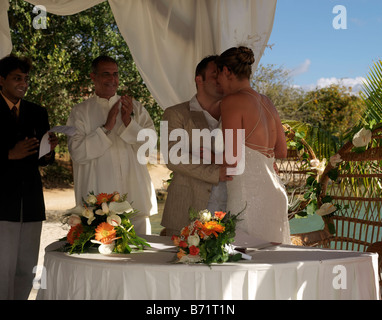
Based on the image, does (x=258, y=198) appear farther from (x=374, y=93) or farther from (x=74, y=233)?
(x=374, y=93)

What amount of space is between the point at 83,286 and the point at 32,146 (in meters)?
1.60

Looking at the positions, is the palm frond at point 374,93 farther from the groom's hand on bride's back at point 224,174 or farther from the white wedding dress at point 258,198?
the groom's hand on bride's back at point 224,174

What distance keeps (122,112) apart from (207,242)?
2.02 metres

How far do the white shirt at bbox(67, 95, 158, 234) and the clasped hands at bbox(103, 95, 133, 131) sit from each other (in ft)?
0.18

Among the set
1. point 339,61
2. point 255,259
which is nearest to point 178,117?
point 255,259

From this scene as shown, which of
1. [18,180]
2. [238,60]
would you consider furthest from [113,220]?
[18,180]

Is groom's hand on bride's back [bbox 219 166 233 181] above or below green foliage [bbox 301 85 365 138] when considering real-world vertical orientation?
below

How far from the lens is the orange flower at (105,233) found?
8.33ft

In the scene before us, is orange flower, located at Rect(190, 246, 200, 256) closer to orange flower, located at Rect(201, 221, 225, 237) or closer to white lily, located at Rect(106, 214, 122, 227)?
orange flower, located at Rect(201, 221, 225, 237)

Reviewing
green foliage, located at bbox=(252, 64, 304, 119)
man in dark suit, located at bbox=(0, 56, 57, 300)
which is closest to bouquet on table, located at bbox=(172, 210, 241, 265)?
man in dark suit, located at bbox=(0, 56, 57, 300)

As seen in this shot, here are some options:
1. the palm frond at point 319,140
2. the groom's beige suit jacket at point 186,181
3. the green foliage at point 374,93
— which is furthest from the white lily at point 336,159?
the groom's beige suit jacket at point 186,181

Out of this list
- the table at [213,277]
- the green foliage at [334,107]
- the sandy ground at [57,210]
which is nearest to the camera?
the table at [213,277]

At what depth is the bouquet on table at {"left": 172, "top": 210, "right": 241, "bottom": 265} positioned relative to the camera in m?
2.25
